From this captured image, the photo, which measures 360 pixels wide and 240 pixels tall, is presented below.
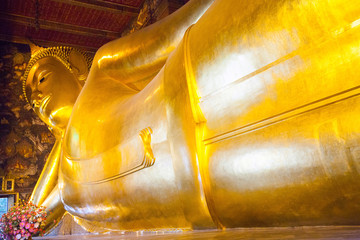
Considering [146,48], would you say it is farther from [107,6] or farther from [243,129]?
[107,6]

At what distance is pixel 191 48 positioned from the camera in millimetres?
1009

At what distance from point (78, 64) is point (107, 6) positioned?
314 centimetres

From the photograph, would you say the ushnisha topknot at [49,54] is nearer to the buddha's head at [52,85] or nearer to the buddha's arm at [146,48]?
the buddha's head at [52,85]

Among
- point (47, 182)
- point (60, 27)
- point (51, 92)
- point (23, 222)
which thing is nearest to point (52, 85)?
point (51, 92)

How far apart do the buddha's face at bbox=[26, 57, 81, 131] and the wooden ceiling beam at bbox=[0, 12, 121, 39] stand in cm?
354

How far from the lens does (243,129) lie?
0.81 metres

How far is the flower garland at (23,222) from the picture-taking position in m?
2.29

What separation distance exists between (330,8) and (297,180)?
355 millimetres

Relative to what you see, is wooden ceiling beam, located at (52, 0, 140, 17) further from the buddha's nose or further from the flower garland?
the flower garland

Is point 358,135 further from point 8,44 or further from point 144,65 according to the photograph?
point 8,44

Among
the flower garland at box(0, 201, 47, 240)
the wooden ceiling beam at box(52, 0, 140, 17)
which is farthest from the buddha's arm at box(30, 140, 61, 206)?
the wooden ceiling beam at box(52, 0, 140, 17)

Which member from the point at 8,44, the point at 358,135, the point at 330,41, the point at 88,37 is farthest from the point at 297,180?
the point at 8,44

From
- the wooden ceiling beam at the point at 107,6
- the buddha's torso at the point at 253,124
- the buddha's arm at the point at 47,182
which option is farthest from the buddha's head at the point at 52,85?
the wooden ceiling beam at the point at 107,6

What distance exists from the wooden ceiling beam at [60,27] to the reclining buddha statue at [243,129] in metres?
4.72
